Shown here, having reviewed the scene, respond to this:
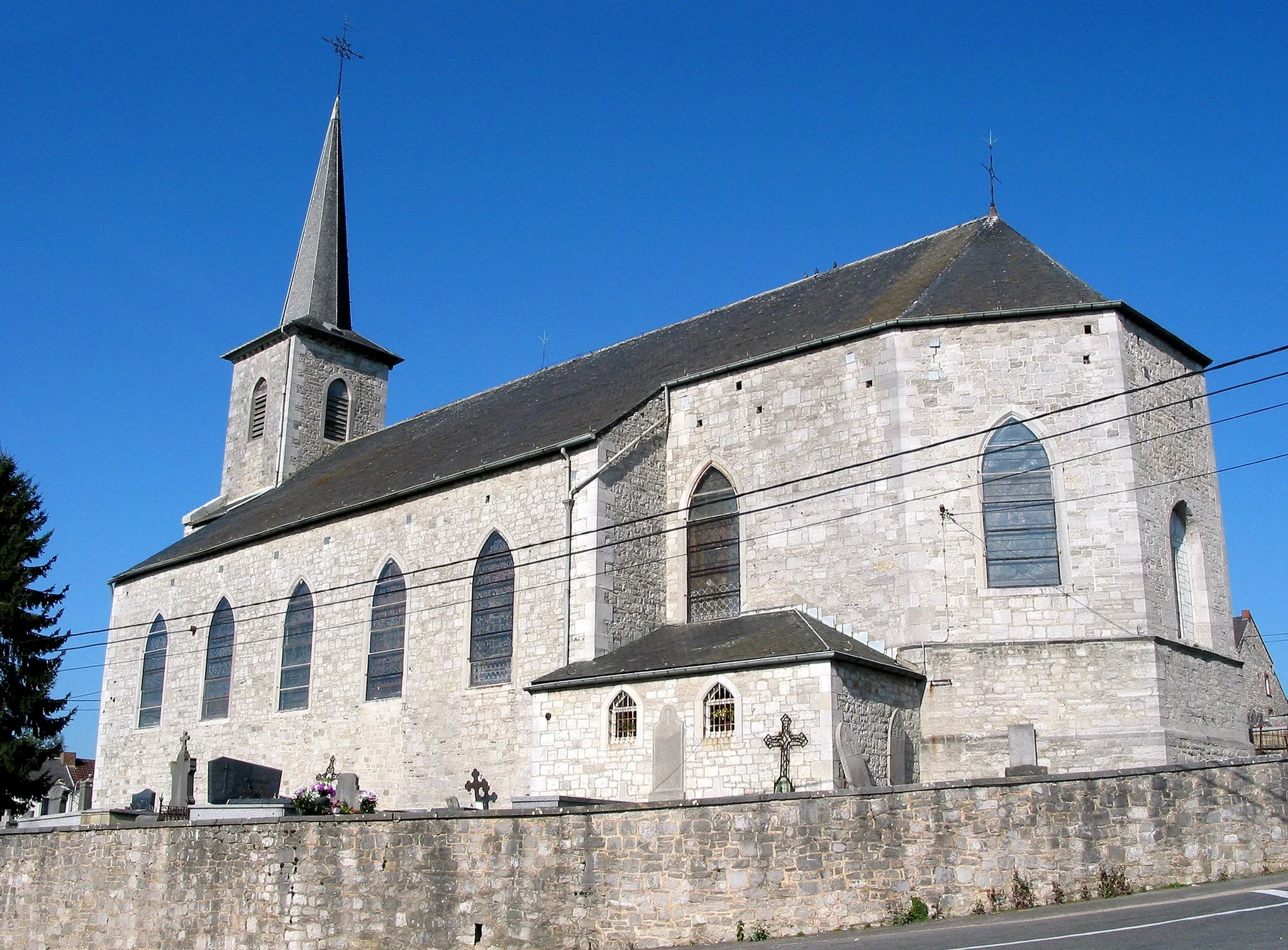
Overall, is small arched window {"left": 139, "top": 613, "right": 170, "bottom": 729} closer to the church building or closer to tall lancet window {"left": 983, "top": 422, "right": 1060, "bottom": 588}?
the church building

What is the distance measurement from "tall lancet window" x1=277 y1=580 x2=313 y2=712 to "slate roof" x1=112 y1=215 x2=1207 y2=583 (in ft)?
5.51

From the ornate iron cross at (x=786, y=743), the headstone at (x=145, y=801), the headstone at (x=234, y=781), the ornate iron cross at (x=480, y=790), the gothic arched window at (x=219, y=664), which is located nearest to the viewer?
the ornate iron cross at (x=786, y=743)

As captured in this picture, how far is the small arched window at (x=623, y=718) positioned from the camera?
1870 cm

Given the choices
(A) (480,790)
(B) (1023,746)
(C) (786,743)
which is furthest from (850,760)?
(A) (480,790)

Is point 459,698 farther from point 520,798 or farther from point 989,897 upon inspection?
point 989,897

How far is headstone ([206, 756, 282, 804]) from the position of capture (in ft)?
72.9

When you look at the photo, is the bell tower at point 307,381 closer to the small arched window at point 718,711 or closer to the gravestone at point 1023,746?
the small arched window at point 718,711

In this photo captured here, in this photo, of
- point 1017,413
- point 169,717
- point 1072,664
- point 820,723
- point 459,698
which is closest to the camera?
point 820,723

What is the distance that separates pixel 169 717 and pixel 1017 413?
20.6 m

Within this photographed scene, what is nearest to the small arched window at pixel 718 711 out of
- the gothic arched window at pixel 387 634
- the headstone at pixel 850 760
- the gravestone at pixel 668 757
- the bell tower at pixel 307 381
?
the gravestone at pixel 668 757

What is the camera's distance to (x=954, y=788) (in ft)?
41.9

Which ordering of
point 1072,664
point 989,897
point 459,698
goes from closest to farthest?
point 989,897
point 1072,664
point 459,698

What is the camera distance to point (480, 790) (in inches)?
835

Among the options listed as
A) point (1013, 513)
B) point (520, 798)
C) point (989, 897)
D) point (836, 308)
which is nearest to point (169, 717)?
point (520, 798)
